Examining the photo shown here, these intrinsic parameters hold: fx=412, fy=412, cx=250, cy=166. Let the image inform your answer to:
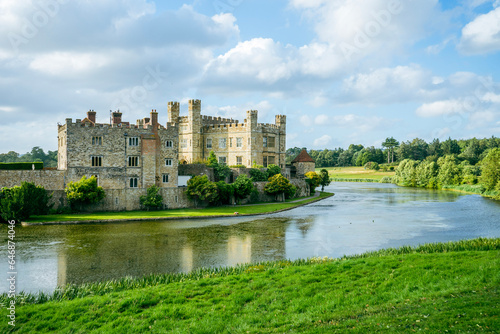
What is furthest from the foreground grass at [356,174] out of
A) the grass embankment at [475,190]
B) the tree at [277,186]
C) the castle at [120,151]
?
the castle at [120,151]

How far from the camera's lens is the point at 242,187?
146ft

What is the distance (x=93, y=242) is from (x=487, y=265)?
1998 centimetres

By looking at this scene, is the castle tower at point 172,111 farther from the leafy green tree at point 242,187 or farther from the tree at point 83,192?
the tree at point 83,192

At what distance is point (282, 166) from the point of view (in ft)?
199

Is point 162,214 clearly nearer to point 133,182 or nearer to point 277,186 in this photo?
point 133,182

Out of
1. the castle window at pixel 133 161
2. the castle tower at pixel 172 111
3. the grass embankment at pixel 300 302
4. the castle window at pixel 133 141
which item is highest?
the castle tower at pixel 172 111

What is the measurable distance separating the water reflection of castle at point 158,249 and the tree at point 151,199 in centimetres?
671

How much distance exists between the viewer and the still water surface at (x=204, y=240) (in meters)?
18.2

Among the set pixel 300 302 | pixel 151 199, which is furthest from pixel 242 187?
pixel 300 302

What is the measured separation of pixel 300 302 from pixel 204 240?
46.5ft

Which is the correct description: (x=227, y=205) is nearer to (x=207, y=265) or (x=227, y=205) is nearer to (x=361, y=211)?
(x=361, y=211)

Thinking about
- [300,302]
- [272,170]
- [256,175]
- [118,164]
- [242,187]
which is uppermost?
[118,164]

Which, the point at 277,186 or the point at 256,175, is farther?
the point at 256,175

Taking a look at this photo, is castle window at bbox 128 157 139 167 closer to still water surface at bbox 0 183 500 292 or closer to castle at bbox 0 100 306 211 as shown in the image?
castle at bbox 0 100 306 211
